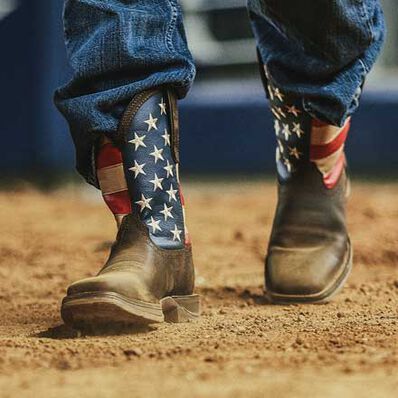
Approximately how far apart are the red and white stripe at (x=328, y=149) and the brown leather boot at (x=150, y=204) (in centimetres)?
36

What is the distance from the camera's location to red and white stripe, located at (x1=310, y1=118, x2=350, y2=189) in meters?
2.06

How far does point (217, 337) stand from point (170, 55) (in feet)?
1.52

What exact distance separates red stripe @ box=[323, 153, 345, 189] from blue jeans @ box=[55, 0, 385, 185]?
0.21m

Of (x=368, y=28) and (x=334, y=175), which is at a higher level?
(x=368, y=28)

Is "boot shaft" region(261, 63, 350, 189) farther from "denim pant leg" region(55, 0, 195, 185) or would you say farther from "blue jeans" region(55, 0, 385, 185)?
"denim pant leg" region(55, 0, 195, 185)

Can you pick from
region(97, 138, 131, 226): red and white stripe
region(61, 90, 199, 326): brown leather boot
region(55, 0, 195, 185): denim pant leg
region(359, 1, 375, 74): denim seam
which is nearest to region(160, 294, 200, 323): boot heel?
region(61, 90, 199, 326): brown leather boot

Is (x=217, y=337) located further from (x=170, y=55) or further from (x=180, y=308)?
(x=170, y=55)

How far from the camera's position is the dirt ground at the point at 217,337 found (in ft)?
4.12

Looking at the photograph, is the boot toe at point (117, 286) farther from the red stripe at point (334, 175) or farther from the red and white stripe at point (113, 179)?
the red stripe at point (334, 175)

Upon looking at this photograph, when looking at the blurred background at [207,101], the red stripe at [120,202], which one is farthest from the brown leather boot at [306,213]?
the blurred background at [207,101]

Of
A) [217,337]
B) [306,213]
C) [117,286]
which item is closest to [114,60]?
[117,286]

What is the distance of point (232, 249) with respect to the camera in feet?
9.88

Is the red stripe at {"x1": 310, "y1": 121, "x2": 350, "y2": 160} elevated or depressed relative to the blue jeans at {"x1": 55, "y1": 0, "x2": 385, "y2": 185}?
depressed

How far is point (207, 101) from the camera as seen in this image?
226 inches
